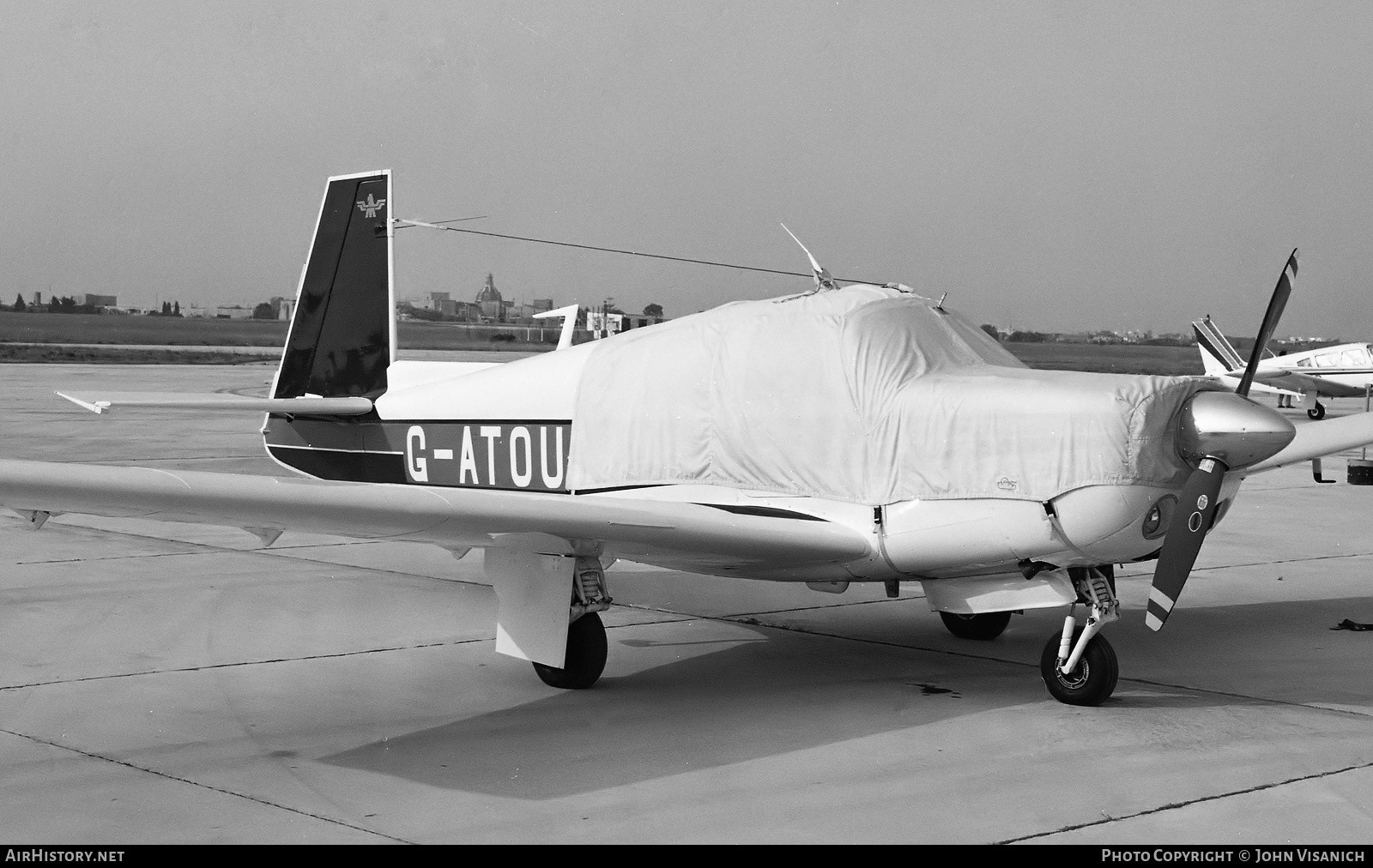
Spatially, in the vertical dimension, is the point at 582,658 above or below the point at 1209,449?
below

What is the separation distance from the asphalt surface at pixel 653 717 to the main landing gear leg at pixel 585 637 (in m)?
0.09

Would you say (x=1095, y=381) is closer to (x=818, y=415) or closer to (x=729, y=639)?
(x=818, y=415)

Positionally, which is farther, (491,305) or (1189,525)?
(491,305)

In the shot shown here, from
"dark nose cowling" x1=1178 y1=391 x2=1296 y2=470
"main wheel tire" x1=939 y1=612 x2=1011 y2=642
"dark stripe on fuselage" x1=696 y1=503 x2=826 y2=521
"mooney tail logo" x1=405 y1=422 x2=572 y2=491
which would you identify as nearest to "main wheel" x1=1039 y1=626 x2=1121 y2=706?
"dark nose cowling" x1=1178 y1=391 x2=1296 y2=470

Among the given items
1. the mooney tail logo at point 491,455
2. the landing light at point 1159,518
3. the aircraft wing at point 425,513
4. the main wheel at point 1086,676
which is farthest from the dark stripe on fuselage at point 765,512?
the landing light at point 1159,518

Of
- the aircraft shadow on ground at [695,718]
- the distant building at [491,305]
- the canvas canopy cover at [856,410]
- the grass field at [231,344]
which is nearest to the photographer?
the aircraft shadow on ground at [695,718]

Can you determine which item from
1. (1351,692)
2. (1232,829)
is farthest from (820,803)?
(1351,692)

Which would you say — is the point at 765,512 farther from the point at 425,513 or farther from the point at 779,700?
the point at 425,513

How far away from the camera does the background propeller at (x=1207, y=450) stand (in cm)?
585

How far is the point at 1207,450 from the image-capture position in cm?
592

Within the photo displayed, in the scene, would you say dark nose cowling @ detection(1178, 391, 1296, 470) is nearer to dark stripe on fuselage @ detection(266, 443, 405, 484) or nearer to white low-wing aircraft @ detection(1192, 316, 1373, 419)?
dark stripe on fuselage @ detection(266, 443, 405, 484)

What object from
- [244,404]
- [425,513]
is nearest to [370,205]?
[244,404]

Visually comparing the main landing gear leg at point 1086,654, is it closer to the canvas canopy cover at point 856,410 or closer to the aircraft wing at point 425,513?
the canvas canopy cover at point 856,410

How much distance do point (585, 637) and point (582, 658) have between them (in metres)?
0.11
